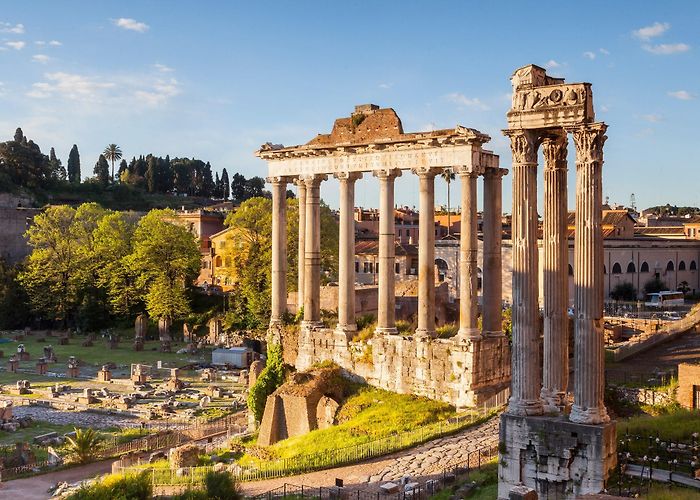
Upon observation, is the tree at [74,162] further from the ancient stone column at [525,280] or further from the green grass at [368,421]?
the ancient stone column at [525,280]

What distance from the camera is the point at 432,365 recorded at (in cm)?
2548

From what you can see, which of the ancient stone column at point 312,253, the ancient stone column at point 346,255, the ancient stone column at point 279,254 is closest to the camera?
the ancient stone column at point 346,255

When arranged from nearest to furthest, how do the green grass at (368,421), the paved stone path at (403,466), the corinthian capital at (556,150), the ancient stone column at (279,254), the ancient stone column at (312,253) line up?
the corinthian capital at (556,150), the paved stone path at (403,466), the green grass at (368,421), the ancient stone column at (312,253), the ancient stone column at (279,254)

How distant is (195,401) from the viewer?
36.0 m

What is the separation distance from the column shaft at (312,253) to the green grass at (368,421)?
4.21 m

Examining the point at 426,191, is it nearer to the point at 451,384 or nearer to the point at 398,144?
the point at 398,144

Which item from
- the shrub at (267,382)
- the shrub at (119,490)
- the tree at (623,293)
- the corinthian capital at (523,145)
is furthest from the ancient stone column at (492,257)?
the tree at (623,293)

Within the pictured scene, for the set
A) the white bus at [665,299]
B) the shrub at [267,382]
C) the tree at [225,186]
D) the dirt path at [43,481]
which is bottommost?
the dirt path at [43,481]

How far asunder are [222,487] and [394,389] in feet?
30.7

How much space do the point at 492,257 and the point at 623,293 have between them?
42251mm

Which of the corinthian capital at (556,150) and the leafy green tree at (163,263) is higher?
the corinthian capital at (556,150)

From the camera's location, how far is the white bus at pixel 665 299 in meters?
58.2

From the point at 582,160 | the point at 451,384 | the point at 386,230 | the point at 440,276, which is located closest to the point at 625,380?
the point at 451,384

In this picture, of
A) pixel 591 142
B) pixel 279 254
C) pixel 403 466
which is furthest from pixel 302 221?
pixel 591 142
